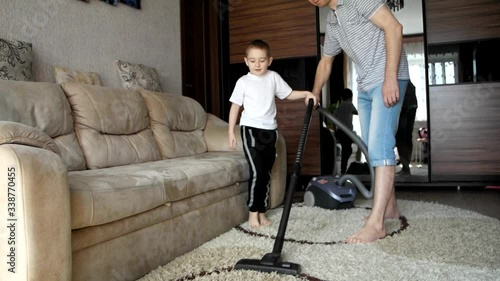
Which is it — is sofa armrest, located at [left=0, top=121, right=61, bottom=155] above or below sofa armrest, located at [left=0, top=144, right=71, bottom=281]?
above

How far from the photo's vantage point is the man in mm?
1804

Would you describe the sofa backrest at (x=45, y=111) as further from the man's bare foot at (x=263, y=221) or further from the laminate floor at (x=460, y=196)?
the laminate floor at (x=460, y=196)

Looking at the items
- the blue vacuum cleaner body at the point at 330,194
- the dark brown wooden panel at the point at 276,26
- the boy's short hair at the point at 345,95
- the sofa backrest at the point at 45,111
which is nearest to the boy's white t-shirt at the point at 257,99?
the blue vacuum cleaner body at the point at 330,194

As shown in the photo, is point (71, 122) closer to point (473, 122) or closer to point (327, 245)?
point (327, 245)

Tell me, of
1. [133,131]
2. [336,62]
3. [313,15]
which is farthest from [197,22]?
[133,131]

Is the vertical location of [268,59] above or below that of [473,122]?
above

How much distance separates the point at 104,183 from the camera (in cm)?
138

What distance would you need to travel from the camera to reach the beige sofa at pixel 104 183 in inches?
41.7

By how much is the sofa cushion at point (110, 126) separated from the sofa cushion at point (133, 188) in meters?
0.40

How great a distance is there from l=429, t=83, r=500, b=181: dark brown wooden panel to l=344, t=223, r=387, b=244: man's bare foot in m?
2.07

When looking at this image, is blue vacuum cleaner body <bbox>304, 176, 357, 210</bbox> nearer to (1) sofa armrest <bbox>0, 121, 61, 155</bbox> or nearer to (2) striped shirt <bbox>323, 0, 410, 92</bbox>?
(2) striped shirt <bbox>323, 0, 410, 92</bbox>

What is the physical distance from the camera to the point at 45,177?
109cm

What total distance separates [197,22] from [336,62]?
4.71 feet

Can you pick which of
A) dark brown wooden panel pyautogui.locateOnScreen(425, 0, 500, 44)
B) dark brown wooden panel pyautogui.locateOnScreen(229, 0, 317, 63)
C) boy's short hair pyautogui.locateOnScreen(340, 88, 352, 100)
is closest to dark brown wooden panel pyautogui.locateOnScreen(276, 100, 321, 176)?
boy's short hair pyautogui.locateOnScreen(340, 88, 352, 100)
